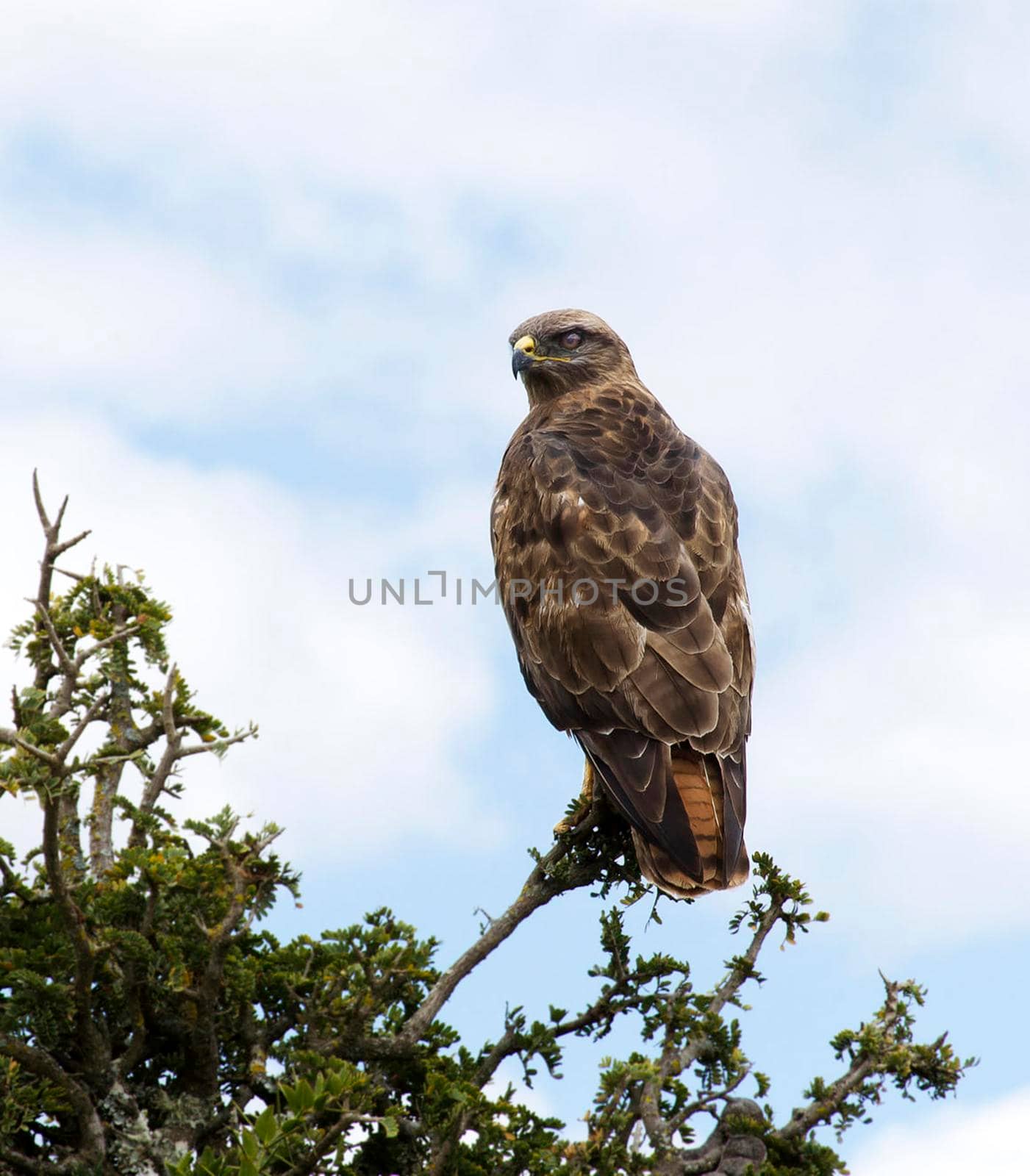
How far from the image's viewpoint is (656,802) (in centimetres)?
639

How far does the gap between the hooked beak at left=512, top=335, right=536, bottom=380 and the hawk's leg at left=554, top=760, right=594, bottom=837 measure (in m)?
3.52

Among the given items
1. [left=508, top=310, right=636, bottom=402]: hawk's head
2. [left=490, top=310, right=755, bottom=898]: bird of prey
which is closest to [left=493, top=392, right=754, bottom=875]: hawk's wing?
[left=490, top=310, right=755, bottom=898]: bird of prey

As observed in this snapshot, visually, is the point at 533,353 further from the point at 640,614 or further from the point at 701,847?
the point at 701,847

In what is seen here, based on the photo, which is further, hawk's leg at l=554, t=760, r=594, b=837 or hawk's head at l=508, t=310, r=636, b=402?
hawk's head at l=508, t=310, r=636, b=402

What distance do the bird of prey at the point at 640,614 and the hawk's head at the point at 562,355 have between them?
0.50m

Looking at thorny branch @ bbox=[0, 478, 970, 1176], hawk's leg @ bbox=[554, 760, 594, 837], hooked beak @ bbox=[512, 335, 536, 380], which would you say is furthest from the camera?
hooked beak @ bbox=[512, 335, 536, 380]

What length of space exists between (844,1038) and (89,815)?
13.2 ft

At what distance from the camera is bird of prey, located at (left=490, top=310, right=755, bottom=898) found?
6.48 m

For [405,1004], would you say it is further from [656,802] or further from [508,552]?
[508,552]

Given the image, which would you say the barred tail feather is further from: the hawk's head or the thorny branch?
the hawk's head

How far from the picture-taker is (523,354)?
9586mm

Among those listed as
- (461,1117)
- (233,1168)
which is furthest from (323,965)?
(233,1168)

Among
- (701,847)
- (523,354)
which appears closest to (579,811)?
(701,847)

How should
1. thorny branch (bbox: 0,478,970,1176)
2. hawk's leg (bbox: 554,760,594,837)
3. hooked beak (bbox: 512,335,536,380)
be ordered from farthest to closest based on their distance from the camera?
1. hooked beak (bbox: 512,335,536,380)
2. hawk's leg (bbox: 554,760,594,837)
3. thorny branch (bbox: 0,478,970,1176)
